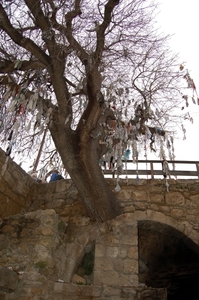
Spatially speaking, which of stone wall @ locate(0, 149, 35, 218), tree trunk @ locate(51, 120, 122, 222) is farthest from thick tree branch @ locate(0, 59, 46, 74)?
stone wall @ locate(0, 149, 35, 218)

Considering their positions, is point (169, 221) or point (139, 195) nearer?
point (169, 221)

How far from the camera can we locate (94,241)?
488cm

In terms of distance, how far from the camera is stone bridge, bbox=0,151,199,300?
13.1 feet

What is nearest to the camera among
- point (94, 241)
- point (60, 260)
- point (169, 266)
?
point (60, 260)

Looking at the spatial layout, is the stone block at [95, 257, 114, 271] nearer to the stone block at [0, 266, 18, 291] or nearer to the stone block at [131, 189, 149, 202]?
the stone block at [131, 189, 149, 202]

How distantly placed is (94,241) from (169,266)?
2.50 metres

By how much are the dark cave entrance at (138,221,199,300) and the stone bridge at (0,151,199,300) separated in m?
0.02

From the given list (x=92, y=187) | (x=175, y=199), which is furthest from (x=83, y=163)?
(x=175, y=199)

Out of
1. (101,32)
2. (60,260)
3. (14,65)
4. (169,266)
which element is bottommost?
(60,260)

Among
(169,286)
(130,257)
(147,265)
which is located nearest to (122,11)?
(130,257)

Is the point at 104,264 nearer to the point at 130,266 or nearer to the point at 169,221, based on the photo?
the point at 130,266

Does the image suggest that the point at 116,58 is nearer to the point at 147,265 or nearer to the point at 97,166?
the point at 97,166

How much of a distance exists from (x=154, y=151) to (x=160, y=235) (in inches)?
66.4

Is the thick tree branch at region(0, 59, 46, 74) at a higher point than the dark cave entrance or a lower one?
higher
